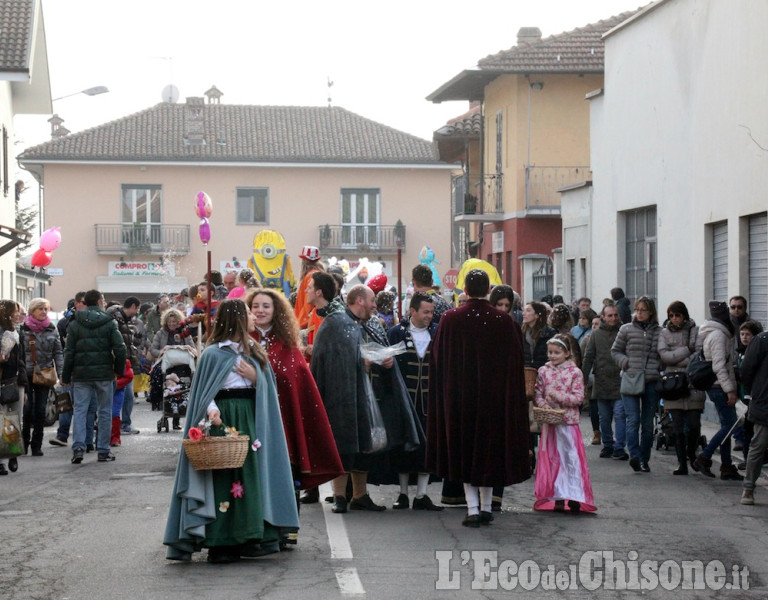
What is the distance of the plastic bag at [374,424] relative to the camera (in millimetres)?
11008

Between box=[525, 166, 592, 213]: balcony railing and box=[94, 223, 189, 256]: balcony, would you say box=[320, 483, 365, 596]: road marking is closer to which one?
box=[525, 166, 592, 213]: balcony railing

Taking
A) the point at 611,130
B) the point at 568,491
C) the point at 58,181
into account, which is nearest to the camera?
the point at 568,491

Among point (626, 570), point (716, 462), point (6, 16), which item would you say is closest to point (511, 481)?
point (626, 570)

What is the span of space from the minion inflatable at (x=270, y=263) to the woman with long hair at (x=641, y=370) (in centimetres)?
671

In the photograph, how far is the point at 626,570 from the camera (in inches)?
345

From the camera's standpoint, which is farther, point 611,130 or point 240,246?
point 240,246

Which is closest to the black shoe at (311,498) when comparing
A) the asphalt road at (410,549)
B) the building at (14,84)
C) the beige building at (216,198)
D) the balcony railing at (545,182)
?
the asphalt road at (410,549)

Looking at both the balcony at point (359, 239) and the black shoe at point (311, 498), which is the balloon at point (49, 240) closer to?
the black shoe at point (311, 498)

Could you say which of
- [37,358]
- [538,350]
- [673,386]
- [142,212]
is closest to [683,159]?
[673,386]

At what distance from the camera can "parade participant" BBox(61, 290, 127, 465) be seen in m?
15.6

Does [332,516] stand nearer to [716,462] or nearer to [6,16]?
[716,462]

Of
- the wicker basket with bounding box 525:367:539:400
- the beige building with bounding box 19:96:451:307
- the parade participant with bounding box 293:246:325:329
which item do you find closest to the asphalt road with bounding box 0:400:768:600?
the wicker basket with bounding box 525:367:539:400

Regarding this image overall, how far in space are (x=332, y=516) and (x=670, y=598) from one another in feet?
12.1

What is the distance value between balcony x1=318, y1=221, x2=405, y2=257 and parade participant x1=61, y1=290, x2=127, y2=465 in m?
41.5
